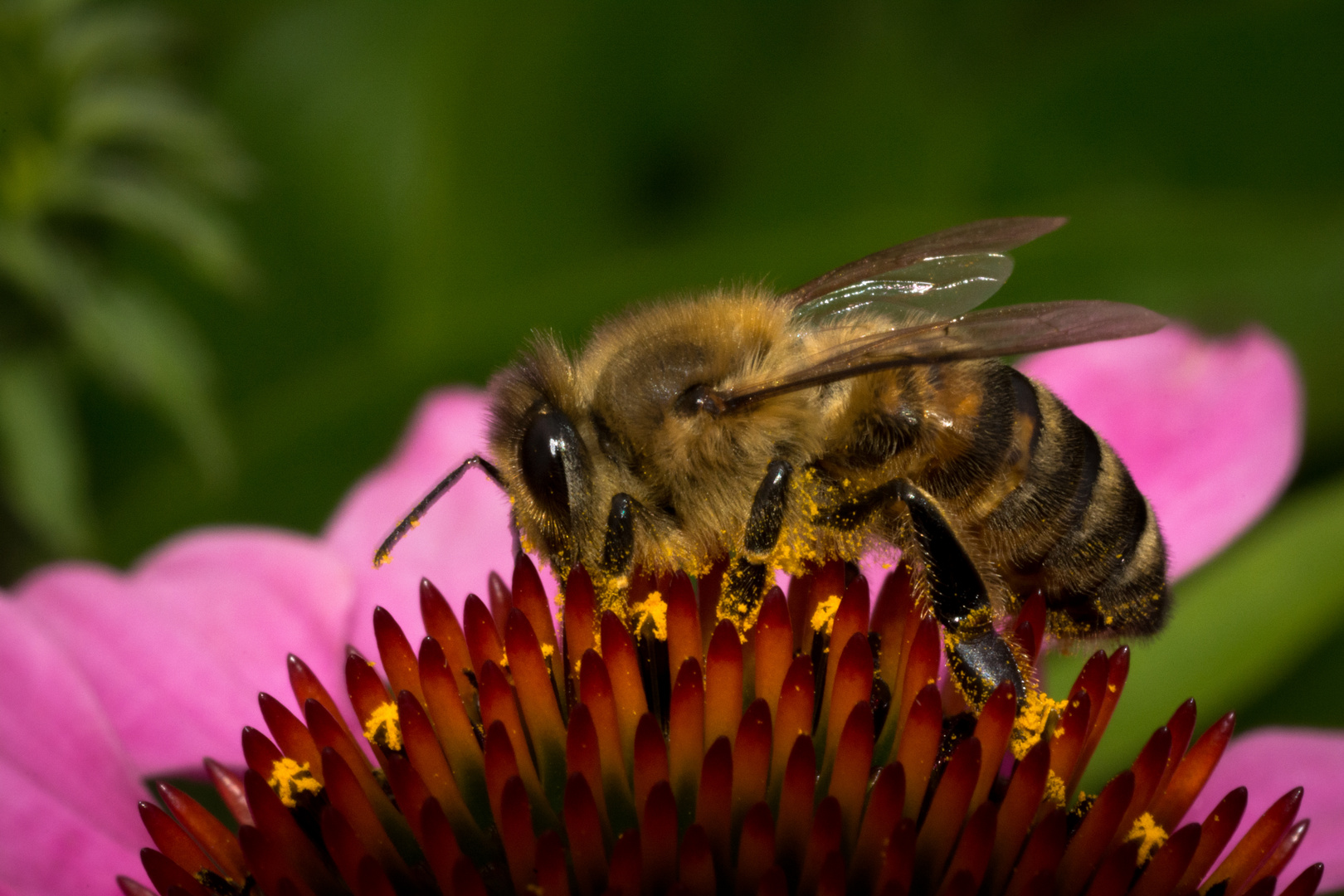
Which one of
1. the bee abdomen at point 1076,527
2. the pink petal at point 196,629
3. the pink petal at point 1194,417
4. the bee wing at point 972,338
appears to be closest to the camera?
the bee wing at point 972,338

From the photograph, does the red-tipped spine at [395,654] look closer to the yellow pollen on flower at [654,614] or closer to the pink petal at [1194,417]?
the yellow pollen on flower at [654,614]

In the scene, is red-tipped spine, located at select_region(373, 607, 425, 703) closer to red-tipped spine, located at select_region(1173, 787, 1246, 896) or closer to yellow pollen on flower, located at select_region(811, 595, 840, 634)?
yellow pollen on flower, located at select_region(811, 595, 840, 634)

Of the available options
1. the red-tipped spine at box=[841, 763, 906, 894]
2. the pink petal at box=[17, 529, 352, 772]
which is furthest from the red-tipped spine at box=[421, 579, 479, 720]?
the red-tipped spine at box=[841, 763, 906, 894]

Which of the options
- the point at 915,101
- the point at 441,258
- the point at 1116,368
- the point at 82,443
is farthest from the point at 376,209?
the point at 1116,368

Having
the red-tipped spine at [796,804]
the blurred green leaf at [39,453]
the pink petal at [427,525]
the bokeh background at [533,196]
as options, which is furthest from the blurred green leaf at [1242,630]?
the blurred green leaf at [39,453]

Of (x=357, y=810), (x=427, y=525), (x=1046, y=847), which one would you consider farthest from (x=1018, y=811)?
(x=427, y=525)

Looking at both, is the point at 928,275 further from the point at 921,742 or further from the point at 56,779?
the point at 56,779
